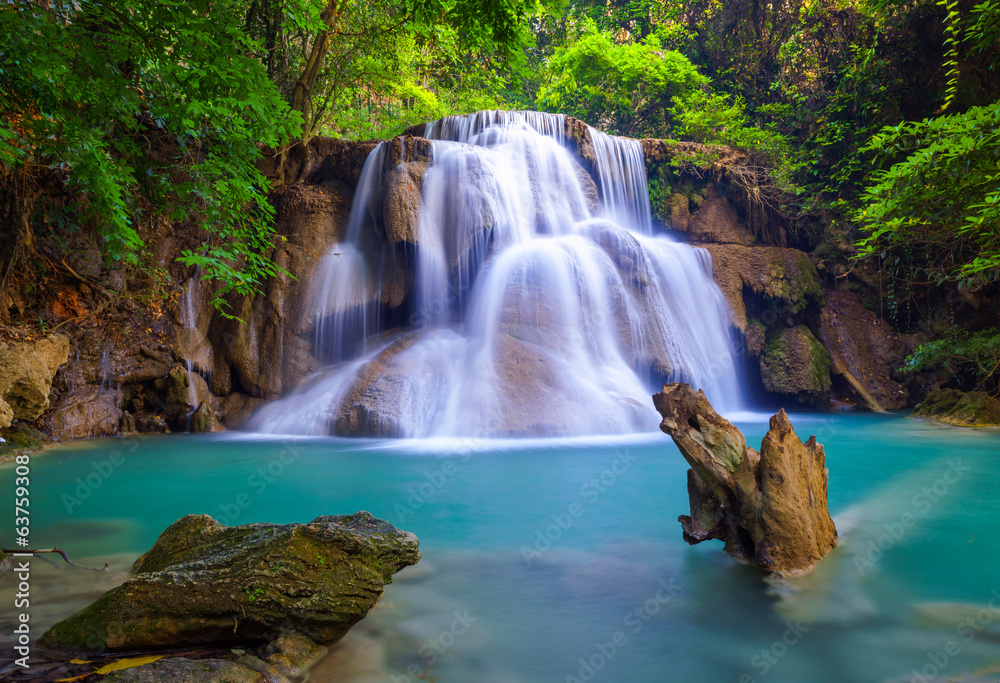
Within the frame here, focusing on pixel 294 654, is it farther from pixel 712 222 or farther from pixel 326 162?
pixel 712 222

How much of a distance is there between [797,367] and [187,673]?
13442 mm

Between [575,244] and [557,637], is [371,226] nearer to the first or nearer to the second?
[575,244]

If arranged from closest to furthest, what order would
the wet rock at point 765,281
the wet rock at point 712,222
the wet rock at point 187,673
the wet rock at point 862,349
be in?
the wet rock at point 187,673, the wet rock at point 765,281, the wet rock at point 862,349, the wet rock at point 712,222

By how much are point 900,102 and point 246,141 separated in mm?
13633

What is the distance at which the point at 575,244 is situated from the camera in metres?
12.1

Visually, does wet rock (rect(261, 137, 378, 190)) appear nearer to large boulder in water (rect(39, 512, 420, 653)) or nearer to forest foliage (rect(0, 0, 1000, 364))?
forest foliage (rect(0, 0, 1000, 364))

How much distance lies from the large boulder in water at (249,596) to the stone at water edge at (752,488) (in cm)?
192

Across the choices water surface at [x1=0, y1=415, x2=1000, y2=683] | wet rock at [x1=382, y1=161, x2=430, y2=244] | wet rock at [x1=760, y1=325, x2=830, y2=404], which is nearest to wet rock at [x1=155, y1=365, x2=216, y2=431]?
water surface at [x1=0, y1=415, x2=1000, y2=683]

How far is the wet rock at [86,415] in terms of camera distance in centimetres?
901

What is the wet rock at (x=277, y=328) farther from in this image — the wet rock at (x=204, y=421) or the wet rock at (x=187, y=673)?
the wet rock at (x=187, y=673)

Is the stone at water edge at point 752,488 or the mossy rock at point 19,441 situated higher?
the stone at water edge at point 752,488

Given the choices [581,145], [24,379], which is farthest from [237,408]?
[581,145]

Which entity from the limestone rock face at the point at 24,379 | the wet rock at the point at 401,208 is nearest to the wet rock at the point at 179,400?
the limestone rock face at the point at 24,379

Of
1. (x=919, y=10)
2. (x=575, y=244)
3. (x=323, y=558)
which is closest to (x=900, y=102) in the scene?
(x=919, y=10)
